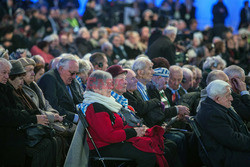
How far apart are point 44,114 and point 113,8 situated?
10496mm

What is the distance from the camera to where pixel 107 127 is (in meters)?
4.38

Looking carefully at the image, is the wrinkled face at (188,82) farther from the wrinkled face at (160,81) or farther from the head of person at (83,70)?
the head of person at (83,70)

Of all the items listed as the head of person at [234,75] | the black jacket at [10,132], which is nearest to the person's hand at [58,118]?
the black jacket at [10,132]

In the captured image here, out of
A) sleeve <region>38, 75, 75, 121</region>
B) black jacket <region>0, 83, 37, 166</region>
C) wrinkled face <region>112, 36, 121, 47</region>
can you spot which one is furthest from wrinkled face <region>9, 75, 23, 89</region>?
wrinkled face <region>112, 36, 121, 47</region>

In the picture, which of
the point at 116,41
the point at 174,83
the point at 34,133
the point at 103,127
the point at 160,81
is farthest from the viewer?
the point at 116,41

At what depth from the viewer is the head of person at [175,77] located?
21.9 feet

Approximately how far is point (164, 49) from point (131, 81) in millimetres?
3059

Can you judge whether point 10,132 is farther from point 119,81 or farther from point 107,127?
point 119,81

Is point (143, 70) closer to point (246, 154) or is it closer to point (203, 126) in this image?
point (203, 126)

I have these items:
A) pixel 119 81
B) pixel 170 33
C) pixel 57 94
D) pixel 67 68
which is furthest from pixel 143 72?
pixel 170 33

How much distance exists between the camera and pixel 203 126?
15.6 ft

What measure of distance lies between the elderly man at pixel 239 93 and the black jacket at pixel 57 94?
228 cm

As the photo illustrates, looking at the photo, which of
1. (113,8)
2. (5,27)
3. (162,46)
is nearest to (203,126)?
(162,46)

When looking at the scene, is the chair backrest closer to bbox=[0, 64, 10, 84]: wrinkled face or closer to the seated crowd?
the seated crowd
